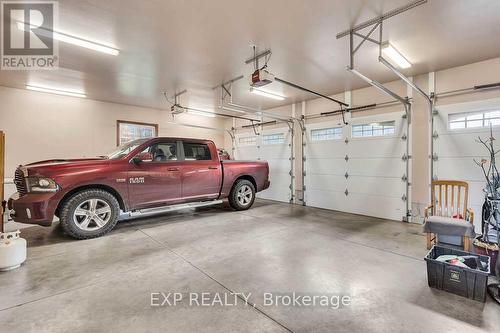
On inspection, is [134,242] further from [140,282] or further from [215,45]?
[215,45]

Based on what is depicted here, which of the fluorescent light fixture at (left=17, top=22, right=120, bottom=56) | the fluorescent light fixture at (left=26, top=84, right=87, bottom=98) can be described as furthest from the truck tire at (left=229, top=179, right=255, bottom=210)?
the fluorescent light fixture at (left=26, top=84, right=87, bottom=98)

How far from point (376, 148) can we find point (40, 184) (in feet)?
21.0

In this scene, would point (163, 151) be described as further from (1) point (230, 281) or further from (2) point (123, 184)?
(1) point (230, 281)

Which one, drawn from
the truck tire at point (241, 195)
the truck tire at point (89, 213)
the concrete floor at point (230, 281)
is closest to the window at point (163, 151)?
the truck tire at point (89, 213)

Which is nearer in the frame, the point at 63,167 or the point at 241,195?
the point at 63,167

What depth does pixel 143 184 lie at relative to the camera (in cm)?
428

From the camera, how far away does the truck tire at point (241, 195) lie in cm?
576

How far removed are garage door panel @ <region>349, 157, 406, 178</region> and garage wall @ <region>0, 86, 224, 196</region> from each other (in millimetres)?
6451

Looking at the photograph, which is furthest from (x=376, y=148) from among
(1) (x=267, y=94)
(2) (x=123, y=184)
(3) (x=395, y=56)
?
(2) (x=123, y=184)

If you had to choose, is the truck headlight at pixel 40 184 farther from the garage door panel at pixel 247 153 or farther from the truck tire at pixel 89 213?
Answer: the garage door panel at pixel 247 153

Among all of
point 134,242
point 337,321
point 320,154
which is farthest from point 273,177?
point 337,321

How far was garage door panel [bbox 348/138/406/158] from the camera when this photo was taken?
5152 millimetres

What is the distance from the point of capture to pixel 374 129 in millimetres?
5547

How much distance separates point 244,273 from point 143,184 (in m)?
2.69
